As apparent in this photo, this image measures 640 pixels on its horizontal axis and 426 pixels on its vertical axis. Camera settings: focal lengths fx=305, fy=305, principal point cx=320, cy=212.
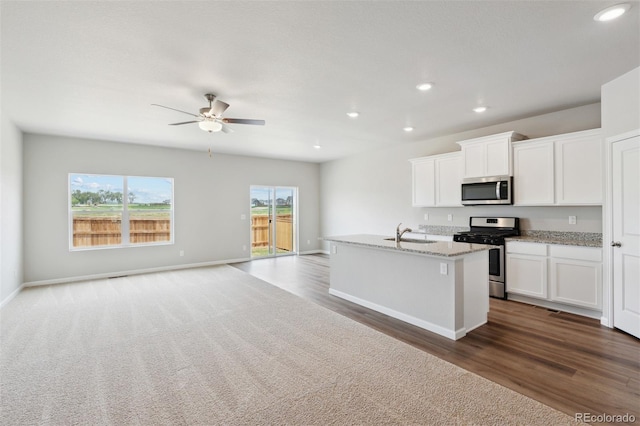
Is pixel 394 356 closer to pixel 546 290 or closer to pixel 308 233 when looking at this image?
pixel 546 290

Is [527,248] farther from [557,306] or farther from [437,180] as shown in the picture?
[437,180]

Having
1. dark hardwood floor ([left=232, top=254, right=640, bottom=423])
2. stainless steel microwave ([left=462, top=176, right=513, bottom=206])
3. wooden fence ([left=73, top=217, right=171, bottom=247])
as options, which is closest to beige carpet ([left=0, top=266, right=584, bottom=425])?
dark hardwood floor ([left=232, top=254, right=640, bottom=423])

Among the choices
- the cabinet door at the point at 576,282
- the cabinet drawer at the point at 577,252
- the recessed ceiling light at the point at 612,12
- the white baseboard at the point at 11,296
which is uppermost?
the recessed ceiling light at the point at 612,12

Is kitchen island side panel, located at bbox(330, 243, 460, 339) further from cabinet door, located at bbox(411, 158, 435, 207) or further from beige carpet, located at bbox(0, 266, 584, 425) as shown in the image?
cabinet door, located at bbox(411, 158, 435, 207)

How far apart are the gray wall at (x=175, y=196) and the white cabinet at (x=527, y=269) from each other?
5423 millimetres

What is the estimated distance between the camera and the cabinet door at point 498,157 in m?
4.50

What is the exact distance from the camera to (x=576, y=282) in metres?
3.76

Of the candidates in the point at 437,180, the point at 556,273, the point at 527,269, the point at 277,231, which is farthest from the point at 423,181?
the point at 277,231

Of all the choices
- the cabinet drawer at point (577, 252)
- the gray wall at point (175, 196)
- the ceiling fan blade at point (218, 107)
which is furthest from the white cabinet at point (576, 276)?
the gray wall at point (175, 196)

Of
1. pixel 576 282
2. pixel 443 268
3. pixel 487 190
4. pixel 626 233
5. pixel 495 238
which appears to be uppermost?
pixel 487 190

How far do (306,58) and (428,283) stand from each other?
2593 mm

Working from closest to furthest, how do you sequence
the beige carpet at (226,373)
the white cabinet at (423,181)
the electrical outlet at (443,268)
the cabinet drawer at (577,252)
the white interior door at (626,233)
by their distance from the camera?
1. the beige carpet at (226,373)
2. the white interior door at (626,233)
3. the electrical outlet at (443,268)
4. the cabinet drawer at (577,252)
5. the white cabinet at (423,181)

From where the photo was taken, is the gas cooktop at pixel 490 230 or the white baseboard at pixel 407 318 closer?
the white baseboard at pixel 407 318

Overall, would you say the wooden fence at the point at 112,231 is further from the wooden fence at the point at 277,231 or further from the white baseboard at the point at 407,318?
the white baseboard at the point at 407,318
